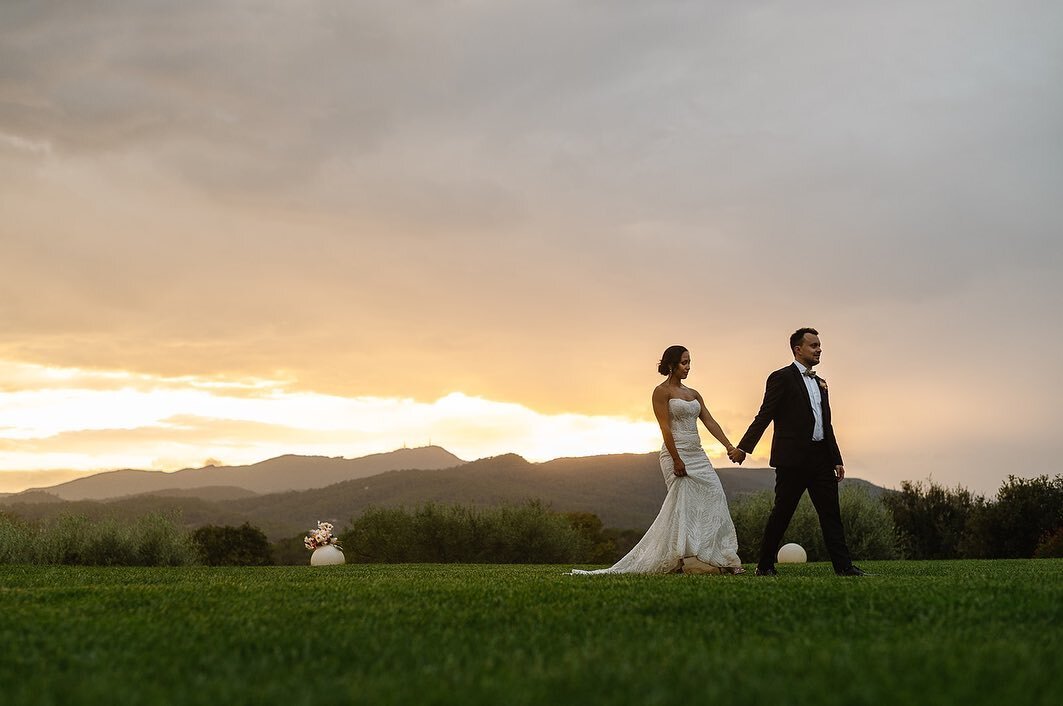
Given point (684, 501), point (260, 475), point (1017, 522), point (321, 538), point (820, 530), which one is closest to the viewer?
point (684, 501)

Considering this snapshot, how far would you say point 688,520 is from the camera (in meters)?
12.4

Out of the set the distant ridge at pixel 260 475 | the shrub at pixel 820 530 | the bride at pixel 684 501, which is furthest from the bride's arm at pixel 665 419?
the distant ridge at pixel 260 475

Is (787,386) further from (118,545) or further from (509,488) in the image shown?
(509,488)

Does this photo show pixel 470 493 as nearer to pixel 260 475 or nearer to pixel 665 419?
pixel 665 419

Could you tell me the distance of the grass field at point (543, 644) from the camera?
4293 mm

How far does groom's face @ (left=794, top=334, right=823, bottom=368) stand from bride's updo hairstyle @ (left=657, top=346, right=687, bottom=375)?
154 cm

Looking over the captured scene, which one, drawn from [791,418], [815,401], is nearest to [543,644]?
[791,418]

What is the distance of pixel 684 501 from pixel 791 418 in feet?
5.98

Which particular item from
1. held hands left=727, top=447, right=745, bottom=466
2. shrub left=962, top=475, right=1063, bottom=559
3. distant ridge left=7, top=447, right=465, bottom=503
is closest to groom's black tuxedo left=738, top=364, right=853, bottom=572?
held hands left=727, top=447, right=745, bottom=466

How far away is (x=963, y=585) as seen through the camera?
818cm

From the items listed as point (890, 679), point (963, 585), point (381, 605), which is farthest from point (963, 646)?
Answer: point (381, 605)

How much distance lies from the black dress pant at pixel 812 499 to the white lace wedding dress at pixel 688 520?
0.75 m

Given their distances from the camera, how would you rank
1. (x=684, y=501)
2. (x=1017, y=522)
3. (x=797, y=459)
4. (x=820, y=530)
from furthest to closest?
(x=1017, y=522) < (x=820, y=530) < (x=684, y=501) < (x=797, y=459)

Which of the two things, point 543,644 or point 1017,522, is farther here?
point 1017,522
